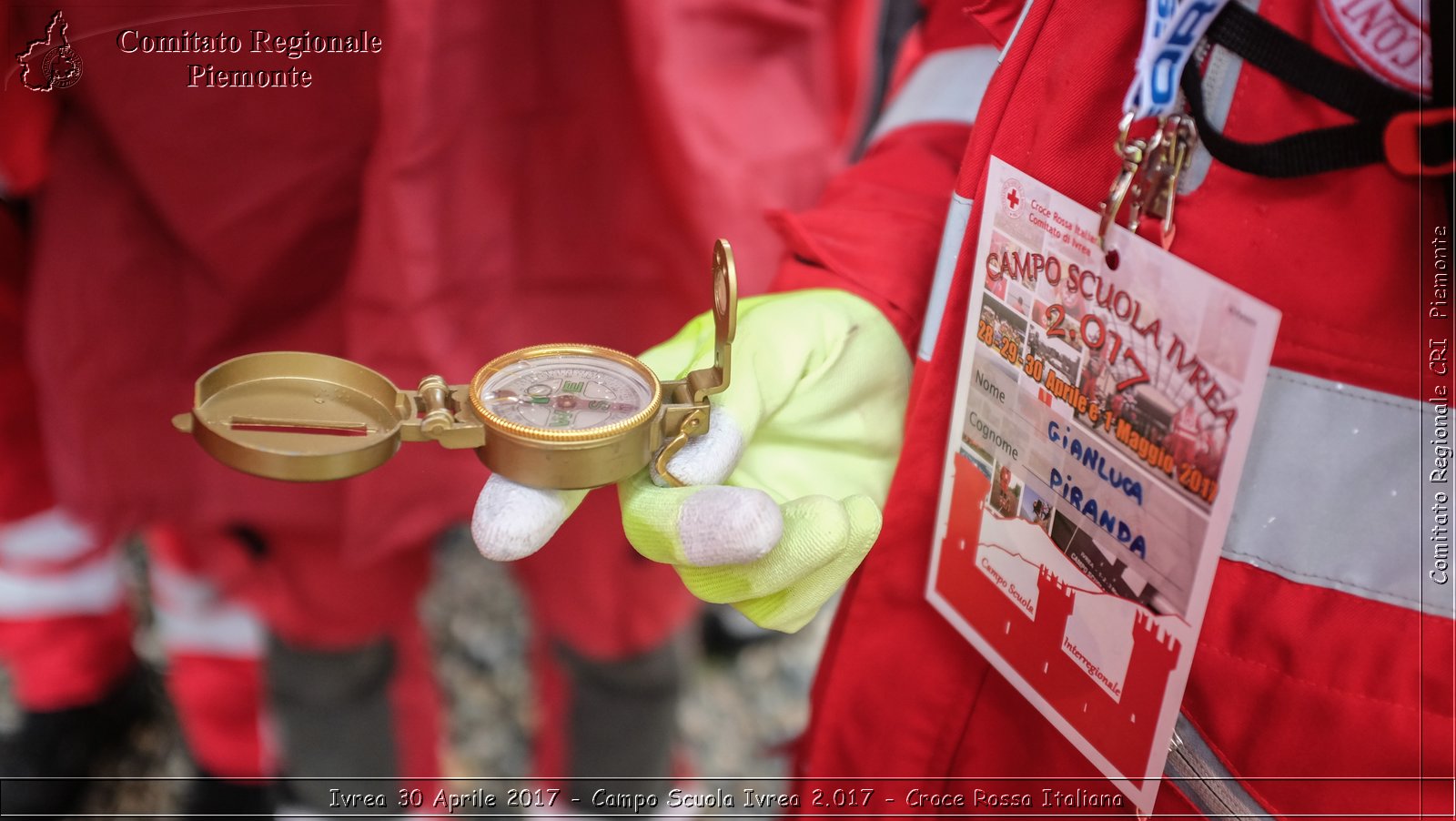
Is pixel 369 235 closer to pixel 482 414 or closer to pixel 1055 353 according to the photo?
pixel 482 414

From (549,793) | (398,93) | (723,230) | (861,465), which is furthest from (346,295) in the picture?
(549,793)

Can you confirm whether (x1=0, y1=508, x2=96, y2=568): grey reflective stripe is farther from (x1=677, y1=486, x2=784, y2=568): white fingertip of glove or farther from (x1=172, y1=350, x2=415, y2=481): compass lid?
(x1=677, y1=486, x2=784, y2=568): white fingertip of glove

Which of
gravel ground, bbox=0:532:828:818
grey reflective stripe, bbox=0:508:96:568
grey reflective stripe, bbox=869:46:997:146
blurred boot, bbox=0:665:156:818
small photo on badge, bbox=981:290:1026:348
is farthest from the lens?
gravel ground, bbox=0:532:828:818

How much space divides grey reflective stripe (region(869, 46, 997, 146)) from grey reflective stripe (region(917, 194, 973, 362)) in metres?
0.11

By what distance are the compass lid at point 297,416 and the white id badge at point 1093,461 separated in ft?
0.88

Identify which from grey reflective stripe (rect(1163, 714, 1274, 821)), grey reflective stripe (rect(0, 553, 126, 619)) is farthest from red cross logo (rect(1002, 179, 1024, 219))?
grey reflective stripe (rect(0, 553, 126, 619))

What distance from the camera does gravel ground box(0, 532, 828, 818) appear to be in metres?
1.02

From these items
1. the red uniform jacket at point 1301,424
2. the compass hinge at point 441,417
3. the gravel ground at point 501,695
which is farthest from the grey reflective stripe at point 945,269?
the gravel ground at point 501,695

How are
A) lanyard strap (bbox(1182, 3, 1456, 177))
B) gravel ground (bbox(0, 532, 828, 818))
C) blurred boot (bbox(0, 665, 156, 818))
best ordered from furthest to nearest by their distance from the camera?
gravel ground (bbox(0, 532, 828, 818)) → blurred boot (bbox(0, 665, 156, 818)) → lanyard strap (bbox(1182, 3, 1456, 177))

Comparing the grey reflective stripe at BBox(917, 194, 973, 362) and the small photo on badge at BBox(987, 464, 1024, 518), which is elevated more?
the grey reflective stripe at BBox(917, 194, 973, 362)

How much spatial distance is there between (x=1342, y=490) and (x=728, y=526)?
0.75ft

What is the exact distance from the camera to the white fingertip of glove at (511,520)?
15.9 inches

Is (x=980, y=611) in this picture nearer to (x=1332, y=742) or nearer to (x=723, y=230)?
(x=1332, y=742)

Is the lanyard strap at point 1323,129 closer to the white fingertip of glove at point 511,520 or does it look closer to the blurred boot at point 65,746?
the white fingertip of glove at point 511,520
